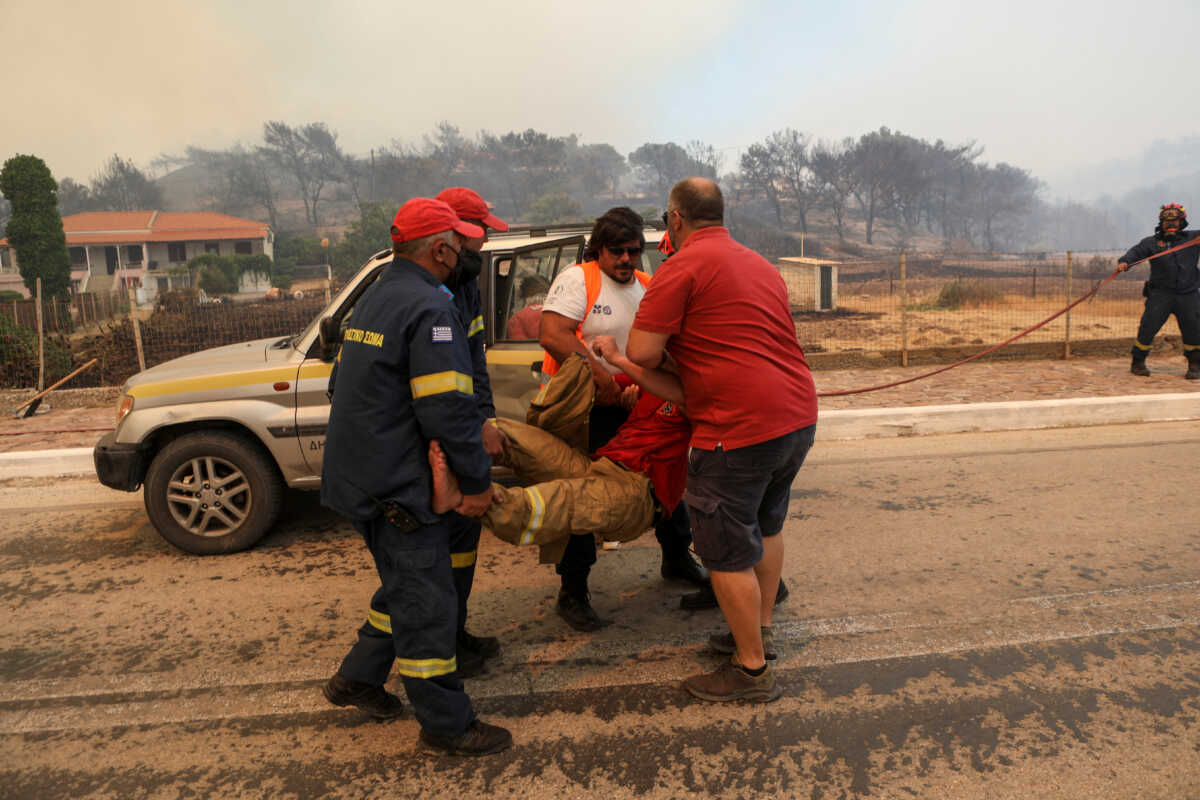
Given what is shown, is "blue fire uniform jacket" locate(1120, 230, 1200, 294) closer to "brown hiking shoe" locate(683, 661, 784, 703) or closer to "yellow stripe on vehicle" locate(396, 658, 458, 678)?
"brown hiking shoe" locate(683, 661, 784, 703)

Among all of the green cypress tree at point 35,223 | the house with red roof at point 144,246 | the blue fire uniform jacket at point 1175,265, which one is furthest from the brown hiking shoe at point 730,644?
the house with red roof at point 144,246

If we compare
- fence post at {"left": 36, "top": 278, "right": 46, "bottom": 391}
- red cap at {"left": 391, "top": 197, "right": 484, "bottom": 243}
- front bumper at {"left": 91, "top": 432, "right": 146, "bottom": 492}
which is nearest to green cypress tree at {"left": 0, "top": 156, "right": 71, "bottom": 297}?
fence post at {"left": 36, "top": 278, "right": 46, "bottom": 391}

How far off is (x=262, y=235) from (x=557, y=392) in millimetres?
66746

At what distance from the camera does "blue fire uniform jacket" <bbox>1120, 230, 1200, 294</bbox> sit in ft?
32.0

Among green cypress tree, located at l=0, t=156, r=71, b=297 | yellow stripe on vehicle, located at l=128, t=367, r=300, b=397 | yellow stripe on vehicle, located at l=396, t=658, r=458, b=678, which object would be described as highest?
green cypress tree, located at l=0, t=156, r=71, b=297

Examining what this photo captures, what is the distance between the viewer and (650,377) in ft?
11.2

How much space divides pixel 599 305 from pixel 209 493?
2883 millimetres

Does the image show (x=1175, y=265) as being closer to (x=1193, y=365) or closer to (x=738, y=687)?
(x=1193, y=365)

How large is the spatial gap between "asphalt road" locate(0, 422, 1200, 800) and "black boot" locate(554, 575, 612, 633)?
71 millimetres

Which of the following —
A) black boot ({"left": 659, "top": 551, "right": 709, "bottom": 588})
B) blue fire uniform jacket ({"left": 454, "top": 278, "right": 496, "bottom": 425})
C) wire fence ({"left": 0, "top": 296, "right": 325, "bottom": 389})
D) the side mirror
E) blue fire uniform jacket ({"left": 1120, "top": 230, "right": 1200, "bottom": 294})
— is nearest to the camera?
blue fire uniform jacket ({"left": 454, "top": 278, "right": 496, "bottom": 425})

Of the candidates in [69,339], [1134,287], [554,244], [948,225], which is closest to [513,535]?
[554,244]

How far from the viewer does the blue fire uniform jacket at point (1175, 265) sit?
975cm

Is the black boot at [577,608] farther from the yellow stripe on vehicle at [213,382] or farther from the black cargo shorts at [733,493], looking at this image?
the yellow stripe on vehicle at [213,382]

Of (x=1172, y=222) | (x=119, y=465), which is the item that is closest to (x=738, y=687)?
(x=119, y=465)
